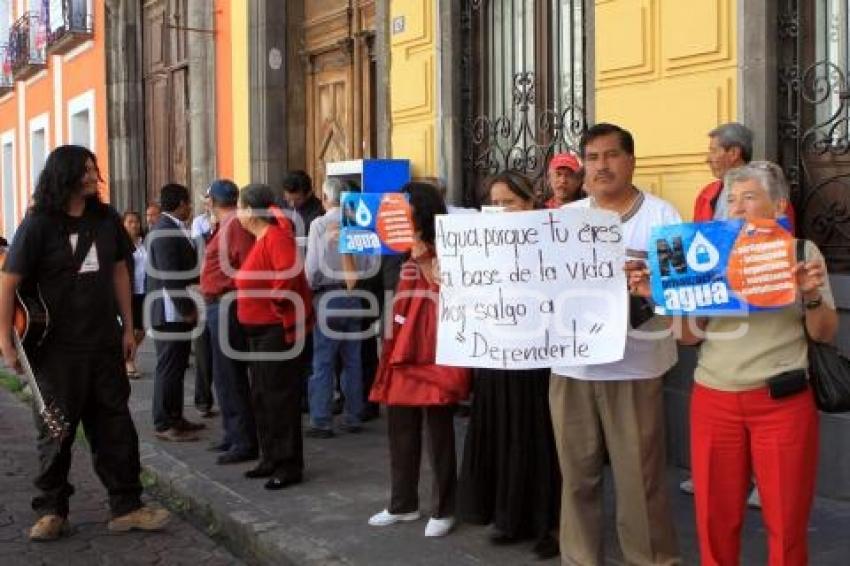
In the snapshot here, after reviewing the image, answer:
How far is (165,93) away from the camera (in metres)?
15.4

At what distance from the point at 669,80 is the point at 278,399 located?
10.0 ft

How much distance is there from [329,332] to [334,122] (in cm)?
443

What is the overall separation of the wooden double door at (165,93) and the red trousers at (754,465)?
1144 centimetres

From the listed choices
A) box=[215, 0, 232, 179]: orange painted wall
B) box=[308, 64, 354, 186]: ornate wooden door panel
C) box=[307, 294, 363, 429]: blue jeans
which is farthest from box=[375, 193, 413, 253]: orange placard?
box=[215, 0, 232, 179]: orange painted wall

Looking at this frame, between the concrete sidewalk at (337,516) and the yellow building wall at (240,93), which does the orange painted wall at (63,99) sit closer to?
the yellow building wall at (240,93)

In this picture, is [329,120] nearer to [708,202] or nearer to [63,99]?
[708,202]

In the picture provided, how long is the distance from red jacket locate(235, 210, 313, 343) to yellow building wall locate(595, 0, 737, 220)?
7.55ft

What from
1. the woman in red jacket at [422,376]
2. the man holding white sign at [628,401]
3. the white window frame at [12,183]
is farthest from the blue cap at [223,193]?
the white window frame at [12,183]

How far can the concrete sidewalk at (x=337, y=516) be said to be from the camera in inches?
189

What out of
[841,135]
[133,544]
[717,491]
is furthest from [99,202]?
[841,135]

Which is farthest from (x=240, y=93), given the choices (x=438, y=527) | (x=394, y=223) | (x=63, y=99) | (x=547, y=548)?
(x=63, y=99)

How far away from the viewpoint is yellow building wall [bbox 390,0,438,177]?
8930 mm

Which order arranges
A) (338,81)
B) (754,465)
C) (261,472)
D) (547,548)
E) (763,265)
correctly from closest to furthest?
(763,265), (754,465), (547,548), (261,472), (338,81)

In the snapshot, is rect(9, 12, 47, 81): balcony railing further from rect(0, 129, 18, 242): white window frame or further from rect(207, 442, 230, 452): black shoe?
rect(207, 442, 230, 452): black shoe
